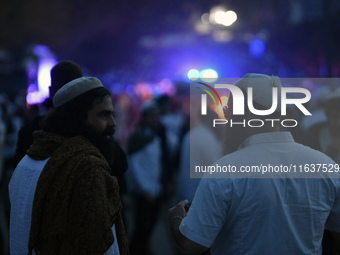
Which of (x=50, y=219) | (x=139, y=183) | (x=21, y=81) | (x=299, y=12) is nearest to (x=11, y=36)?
(x=21, y=81)

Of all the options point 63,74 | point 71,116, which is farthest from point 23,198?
point 63,74

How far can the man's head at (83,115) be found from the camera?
8.42 ft

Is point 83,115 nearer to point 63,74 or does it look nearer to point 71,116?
point 71,116

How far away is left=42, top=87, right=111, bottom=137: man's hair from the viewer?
256 cm

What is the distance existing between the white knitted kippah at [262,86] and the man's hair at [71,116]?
882 millimetres

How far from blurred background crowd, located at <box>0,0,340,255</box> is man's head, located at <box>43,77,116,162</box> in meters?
1.14

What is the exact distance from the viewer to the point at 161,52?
38.2 metres

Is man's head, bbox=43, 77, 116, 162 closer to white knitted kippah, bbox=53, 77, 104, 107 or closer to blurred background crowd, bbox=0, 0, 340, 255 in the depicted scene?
white knitted kippah, bbox=53, 77, 104, 107

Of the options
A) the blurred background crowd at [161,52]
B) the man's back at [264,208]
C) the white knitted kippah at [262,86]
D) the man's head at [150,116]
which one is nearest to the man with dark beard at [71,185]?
the man's back at [264,208]

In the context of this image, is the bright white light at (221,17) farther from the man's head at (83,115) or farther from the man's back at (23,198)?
the man's back at (23,198)

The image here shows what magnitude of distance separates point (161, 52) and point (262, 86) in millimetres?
36353

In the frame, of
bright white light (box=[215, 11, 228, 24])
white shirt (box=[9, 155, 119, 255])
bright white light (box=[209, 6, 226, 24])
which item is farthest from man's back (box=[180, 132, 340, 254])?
bright white light (box=[209, 6, 226, 24])

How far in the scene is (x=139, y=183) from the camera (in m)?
5.96

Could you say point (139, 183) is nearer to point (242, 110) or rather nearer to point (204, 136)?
point (204, 136)
